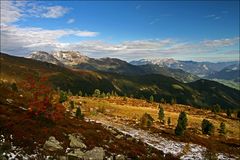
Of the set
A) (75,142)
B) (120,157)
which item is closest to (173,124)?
(120,157)

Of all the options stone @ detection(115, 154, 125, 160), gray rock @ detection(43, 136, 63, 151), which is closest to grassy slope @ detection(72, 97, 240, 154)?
stone @ detection(115, 154, 125, 160)

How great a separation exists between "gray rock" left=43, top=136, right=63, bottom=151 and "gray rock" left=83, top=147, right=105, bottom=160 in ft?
10.1

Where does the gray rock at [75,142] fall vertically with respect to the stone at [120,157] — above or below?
above

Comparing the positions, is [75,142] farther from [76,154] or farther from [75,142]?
[76,154]

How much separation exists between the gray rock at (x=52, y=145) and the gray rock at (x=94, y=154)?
3.06 m

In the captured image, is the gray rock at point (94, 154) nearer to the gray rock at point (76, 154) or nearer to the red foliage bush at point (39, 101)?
the gray rock at point (76, 154)

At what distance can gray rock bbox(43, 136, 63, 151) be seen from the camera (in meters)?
30.4

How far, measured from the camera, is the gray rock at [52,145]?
30403 millimetres

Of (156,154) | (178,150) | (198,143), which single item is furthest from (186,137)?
(156,154)

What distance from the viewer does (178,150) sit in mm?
50062

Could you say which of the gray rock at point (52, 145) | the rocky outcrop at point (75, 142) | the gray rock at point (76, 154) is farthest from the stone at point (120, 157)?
the gray rock at point (52, 145)

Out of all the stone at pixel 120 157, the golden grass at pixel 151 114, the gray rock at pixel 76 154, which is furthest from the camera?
the golden grass at pixel 151 114

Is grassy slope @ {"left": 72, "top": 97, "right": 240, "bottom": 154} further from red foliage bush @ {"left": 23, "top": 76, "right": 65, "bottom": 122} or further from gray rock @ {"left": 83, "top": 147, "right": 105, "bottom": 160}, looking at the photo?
red foliage bush @ {"left": 23, "top": 76, "right": 65, "bottom": 122}

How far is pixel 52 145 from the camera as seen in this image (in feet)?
102
